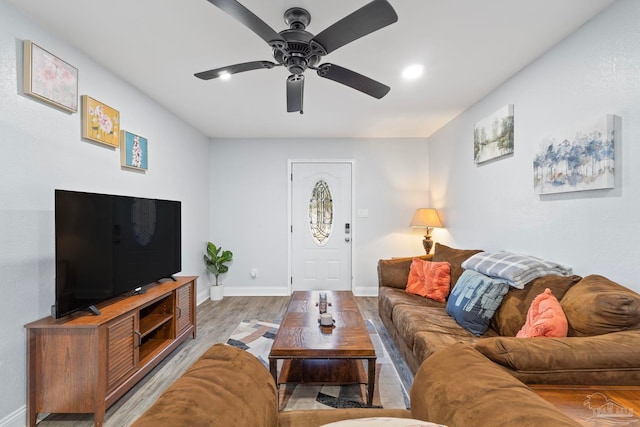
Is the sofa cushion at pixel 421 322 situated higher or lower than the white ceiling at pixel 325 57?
lower

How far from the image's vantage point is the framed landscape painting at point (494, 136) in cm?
270

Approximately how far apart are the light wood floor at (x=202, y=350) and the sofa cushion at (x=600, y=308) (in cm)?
118

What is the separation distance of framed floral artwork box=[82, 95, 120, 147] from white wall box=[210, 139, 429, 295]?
7.18 feet

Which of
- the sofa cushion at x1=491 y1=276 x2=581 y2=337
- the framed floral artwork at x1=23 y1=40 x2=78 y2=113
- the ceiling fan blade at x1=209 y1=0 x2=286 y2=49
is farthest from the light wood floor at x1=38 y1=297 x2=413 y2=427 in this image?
the ceiling fan blade at x1=209 y1=0 x2=286 y2=49

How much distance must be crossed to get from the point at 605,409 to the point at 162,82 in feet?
11.4

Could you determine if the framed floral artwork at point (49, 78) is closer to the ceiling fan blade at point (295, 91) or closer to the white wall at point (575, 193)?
the ceiling fan blade at point (295, 91)

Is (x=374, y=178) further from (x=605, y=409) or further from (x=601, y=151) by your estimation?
(x=605, y=409)

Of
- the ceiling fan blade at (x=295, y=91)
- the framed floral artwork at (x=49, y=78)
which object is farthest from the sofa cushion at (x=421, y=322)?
the framed floral artwork at (x=49, y=78)

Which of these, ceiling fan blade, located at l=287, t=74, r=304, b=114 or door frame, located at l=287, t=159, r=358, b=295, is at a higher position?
ceiling fan blade, located at l=287, t=74, r=304, b=114

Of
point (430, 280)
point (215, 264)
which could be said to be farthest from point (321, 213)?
point (430, 280)

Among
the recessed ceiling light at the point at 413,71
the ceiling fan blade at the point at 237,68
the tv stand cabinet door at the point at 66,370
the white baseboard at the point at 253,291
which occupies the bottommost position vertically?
the white baseboard at the point at 253,291

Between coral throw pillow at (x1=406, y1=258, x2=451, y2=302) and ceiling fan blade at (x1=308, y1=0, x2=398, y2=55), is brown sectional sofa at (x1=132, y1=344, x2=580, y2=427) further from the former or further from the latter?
coral throw pillow at (x1=406, y1=258, x2=451, y2=302)

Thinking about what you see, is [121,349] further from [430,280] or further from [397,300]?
[430,280]

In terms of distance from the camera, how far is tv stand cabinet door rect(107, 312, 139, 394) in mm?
1906
